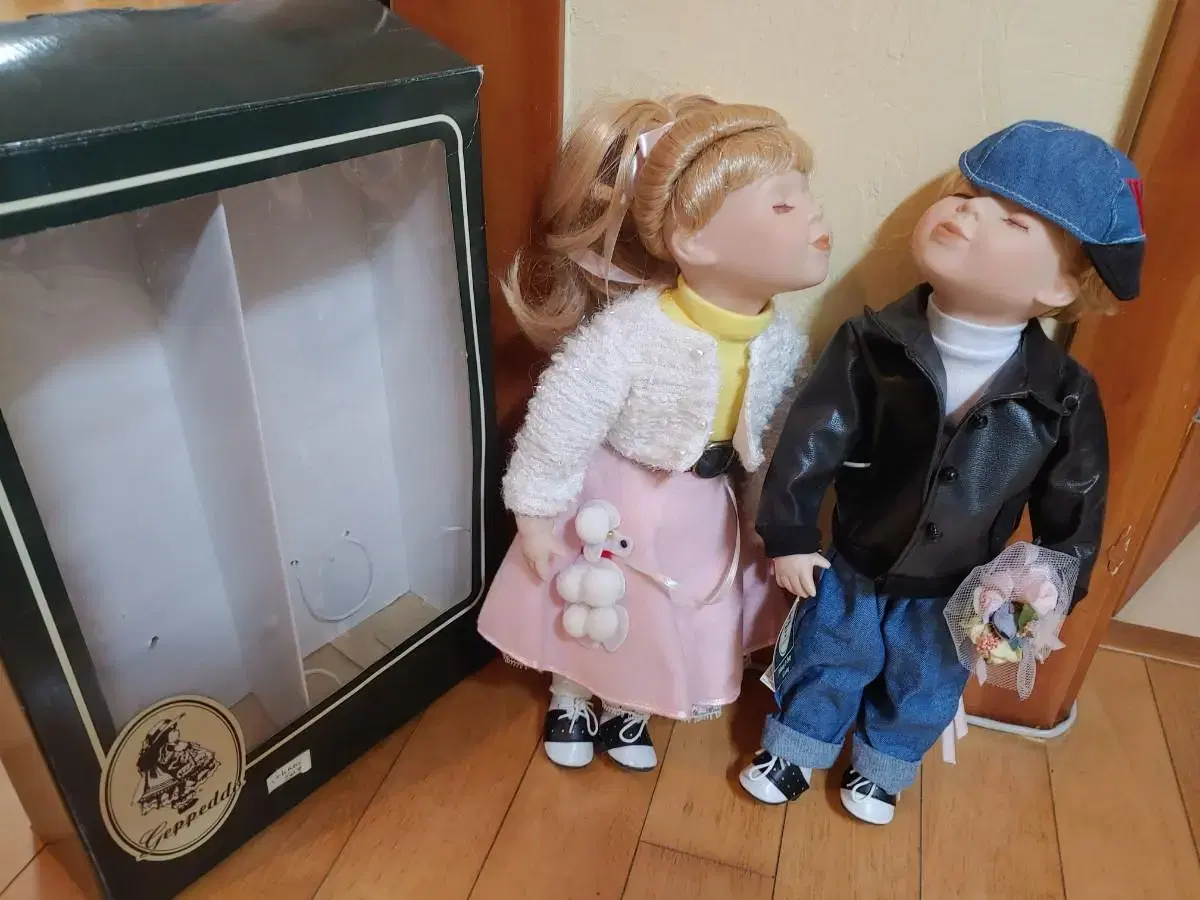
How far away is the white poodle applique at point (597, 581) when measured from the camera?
34.4 inches

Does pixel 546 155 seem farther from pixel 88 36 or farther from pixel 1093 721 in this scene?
pixel 1093 721

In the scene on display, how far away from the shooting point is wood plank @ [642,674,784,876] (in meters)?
0.94

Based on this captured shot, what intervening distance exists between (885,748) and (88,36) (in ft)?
2.84

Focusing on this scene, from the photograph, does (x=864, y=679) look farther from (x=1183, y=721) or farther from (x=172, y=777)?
(x=172, y=777)

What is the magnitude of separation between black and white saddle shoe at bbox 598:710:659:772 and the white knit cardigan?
0.28 m

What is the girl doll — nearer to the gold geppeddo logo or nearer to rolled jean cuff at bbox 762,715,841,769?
rolled jean cuff at bbox 762,715,841,769

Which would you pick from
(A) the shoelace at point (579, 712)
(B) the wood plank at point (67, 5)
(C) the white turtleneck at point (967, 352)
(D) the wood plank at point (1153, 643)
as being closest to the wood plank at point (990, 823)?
(D) the wood plank at point (1153, 643)

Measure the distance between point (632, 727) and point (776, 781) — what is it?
15cm

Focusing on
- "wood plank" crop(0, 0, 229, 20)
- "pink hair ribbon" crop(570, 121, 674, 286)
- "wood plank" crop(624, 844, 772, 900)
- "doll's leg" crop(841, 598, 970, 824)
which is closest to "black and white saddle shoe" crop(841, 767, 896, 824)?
"doll's leg" crop(841, 598, 970, 824)

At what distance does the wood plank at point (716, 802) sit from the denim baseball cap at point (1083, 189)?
59cm

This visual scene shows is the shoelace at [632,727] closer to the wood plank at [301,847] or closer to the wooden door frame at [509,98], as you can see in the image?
the wood plank at [301,847]

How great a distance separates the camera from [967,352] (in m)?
0.76

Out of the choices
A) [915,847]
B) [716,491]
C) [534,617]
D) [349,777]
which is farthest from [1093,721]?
[349,777]

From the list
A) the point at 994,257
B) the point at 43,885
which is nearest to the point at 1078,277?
the point at 994,257
